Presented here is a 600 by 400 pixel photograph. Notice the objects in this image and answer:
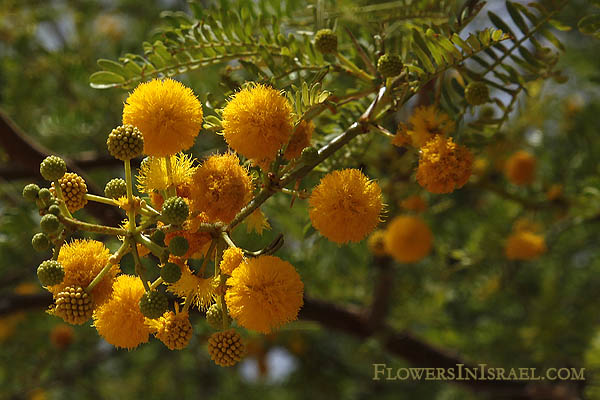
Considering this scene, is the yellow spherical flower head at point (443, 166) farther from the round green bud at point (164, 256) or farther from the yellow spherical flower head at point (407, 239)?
the yellow spherical flower head at point (407, 239)

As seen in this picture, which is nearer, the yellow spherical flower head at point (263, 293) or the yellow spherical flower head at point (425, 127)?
the yellow spherical flower head at point (263, 293)

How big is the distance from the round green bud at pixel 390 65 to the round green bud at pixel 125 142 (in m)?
0.70

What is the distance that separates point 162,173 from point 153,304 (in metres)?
0.34

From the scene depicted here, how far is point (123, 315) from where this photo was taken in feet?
4.21

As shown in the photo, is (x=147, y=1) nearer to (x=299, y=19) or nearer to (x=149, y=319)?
(x=299, y=19)

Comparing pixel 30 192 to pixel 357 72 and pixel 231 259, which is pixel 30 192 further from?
pixel 357 72

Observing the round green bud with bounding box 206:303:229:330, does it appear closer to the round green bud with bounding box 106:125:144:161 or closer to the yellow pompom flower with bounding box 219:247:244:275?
the yellow pompom flower with bounding box 219:247:244:275

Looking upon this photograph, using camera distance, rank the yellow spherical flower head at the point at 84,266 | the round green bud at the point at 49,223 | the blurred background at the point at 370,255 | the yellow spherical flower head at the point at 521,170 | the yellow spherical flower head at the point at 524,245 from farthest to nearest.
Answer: the yellow spherical flower head at the point at 521,170
the yellow spherical flower head at the point at 524,245
the blurred background at the point at 370,255
the yellow spherical flower head at the point at 84,266
the round green bud at the point at 49,223

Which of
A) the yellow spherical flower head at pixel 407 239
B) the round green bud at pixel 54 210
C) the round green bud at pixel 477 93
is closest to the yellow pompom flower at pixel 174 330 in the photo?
the round green bud at pixel 54 210

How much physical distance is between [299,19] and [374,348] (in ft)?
9.29

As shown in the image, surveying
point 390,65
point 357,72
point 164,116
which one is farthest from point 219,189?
point 357,72

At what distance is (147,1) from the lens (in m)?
6.73

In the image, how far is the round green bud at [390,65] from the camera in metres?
1.51

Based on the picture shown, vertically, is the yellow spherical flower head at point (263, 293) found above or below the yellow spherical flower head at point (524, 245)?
above
